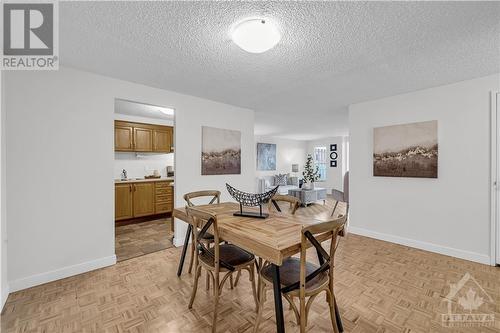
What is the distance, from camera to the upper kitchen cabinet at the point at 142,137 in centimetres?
436

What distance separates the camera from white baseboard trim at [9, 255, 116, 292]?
6.86 ft

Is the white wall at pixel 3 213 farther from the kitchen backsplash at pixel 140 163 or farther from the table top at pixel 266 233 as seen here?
the kitchen backsplash at pixel 140 163

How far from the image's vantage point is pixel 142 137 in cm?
466

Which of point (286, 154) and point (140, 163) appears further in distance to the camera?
point (286, 154)

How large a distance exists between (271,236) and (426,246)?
2.95 metres

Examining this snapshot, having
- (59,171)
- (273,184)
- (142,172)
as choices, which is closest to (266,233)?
(59,171)

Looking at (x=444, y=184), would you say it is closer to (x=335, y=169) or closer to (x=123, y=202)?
(x=123, y=202)

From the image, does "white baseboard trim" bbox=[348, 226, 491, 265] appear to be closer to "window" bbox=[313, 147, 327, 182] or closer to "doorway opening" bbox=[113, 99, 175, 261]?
"doorway opening" bbox=[113, 99, 175, 261]

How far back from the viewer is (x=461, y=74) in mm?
2562

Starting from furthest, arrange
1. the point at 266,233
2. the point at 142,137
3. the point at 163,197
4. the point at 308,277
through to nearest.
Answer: the point at 163,197 → the point at 142,137 → the point at 266,233 → the point at 308,277

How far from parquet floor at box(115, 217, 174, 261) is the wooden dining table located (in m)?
1.74

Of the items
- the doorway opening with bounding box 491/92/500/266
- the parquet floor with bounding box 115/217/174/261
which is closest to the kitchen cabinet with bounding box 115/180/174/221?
the parquet floor with bounding box 115/217/174/261

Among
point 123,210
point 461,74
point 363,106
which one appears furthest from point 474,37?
point 123,210

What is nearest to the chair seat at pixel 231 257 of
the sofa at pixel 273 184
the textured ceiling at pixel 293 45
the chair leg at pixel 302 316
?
the chair leg at pixel 302 316
